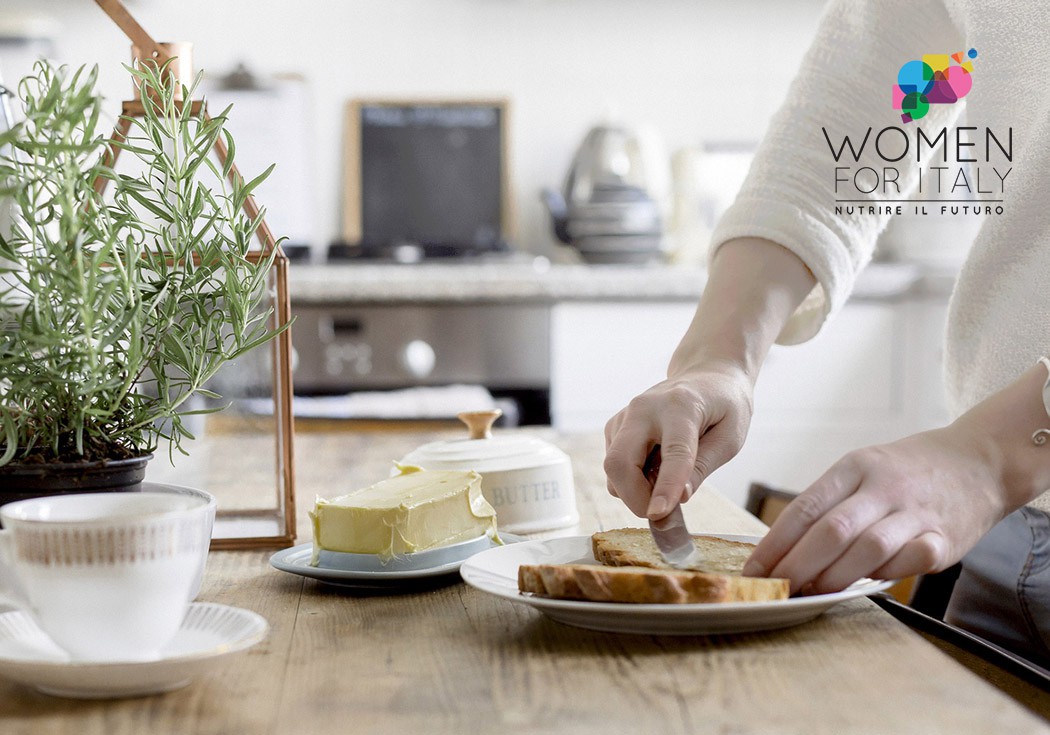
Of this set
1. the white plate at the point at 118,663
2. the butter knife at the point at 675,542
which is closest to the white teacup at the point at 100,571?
the white plate at the point at 118,663

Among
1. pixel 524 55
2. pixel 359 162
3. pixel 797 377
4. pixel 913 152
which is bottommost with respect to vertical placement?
pixel 797 377

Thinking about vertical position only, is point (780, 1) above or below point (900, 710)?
above

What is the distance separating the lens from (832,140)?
109 cm

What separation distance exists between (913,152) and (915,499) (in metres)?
0.65

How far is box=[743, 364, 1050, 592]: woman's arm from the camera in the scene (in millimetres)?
609

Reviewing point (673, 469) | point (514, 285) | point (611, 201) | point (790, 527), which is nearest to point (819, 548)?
point (790, 527)

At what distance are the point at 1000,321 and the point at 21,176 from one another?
0.86 meters

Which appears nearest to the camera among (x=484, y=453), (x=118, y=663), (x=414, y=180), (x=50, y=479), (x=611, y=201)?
(x=118, y=663)

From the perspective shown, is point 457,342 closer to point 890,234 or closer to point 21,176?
point 890,234

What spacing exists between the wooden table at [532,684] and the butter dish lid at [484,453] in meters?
Answer: 0.23

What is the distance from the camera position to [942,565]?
0.65m

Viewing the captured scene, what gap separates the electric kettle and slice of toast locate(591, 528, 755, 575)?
2041mm

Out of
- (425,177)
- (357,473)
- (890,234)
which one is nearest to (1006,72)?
(357,473)

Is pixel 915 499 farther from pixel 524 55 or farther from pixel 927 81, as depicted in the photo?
pixel 524 55
